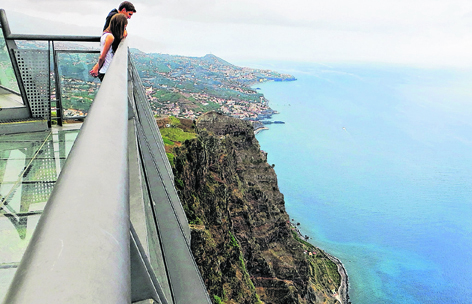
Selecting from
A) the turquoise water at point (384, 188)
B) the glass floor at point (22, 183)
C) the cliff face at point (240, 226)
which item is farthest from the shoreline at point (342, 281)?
the glass floor at point (22, 183)

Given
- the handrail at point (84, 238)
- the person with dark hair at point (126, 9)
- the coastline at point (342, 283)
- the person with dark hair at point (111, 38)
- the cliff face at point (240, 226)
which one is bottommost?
the coastline at point (342, 283)

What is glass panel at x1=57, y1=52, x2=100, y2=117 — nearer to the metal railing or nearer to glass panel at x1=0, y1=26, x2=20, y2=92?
the metal railing

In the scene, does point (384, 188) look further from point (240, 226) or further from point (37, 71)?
point (37, 71)

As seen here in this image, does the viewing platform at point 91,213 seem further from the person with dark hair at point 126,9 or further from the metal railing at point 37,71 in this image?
the person with dark hair at point 126,9

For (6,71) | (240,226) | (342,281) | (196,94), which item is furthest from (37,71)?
(196,94)

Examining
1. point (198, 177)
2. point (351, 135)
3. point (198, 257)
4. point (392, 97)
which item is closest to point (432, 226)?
point (351, 135)

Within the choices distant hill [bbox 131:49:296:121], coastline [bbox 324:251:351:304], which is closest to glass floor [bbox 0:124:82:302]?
coastline [bbox 324:251:351:304]

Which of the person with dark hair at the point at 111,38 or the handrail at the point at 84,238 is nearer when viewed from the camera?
the handrail at the point at 84,238
